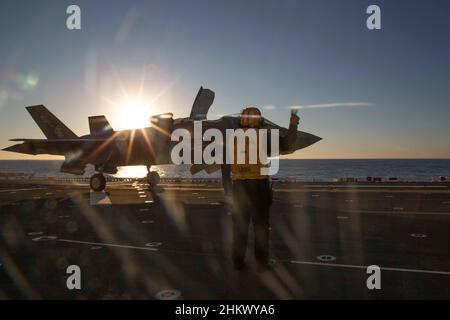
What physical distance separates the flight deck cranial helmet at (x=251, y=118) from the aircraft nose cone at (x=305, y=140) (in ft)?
33.6

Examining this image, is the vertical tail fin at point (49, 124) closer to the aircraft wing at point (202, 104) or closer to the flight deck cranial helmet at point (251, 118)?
the aircraft wing at point (202, 104)

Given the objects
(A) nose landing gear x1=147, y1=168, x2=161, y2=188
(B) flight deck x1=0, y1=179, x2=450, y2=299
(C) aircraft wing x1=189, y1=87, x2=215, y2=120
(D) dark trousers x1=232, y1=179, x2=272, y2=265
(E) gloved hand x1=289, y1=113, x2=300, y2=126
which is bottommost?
(A) nose landing gear x1=147, y1=168, x2=161, y2=188

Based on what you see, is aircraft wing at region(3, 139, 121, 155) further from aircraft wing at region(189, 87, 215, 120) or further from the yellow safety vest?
the yellow safety vest

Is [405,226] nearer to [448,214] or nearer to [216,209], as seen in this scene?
[448,214]

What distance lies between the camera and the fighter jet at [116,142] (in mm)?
16734

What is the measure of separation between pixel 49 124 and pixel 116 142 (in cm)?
745

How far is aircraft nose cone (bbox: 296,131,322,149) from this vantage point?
15.7m

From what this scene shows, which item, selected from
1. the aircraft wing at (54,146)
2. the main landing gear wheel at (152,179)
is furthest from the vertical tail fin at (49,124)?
the main landing gear wheel at (152,179)

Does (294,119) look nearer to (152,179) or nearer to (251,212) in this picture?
(251,212)

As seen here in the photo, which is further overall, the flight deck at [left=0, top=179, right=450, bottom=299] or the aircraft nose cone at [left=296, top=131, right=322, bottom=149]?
the aircraft nose cone at [left=296, top=131, right=322, bottom=149]

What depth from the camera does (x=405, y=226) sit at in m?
9.29

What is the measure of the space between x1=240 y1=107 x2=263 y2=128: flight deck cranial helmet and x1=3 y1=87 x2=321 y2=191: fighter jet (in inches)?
361

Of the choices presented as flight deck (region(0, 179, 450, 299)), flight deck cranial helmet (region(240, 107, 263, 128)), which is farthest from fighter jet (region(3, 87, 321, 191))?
flight deck cranial helmet (region(240, 107, 263, 128))
